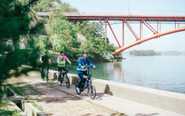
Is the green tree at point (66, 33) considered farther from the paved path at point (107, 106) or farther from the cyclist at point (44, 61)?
the cyclist at point (44, 61)

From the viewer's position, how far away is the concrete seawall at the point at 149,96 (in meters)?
4.48

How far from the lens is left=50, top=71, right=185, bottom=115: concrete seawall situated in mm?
4484

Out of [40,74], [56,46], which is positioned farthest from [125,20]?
[40,74]

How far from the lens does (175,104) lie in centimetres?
450

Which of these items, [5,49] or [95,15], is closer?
[5,49]

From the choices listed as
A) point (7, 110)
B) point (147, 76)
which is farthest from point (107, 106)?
point (147, 76)

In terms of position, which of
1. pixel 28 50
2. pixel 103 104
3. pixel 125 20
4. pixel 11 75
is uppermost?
pixel 125 20

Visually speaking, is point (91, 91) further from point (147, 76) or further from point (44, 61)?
point (147, 76)

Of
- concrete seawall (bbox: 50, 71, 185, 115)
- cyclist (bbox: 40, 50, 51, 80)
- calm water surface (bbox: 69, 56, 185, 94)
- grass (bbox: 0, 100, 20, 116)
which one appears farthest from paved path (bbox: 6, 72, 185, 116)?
calm water surface (bbox: 69, 56, 185, 94)

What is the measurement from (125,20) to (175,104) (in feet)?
131

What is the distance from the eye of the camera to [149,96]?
5137 mm

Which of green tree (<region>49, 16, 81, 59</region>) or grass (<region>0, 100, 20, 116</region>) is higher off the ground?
green tree (<region>49, 16, 81, 59</region>)

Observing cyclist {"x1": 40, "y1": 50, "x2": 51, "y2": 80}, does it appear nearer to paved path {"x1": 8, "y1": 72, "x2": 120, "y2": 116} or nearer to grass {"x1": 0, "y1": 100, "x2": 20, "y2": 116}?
paved path {"x1": 8, "y1": 72, "x2": 120, "y2": 116}

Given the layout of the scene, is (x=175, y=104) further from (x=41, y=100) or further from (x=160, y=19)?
(x=160, y=19)
